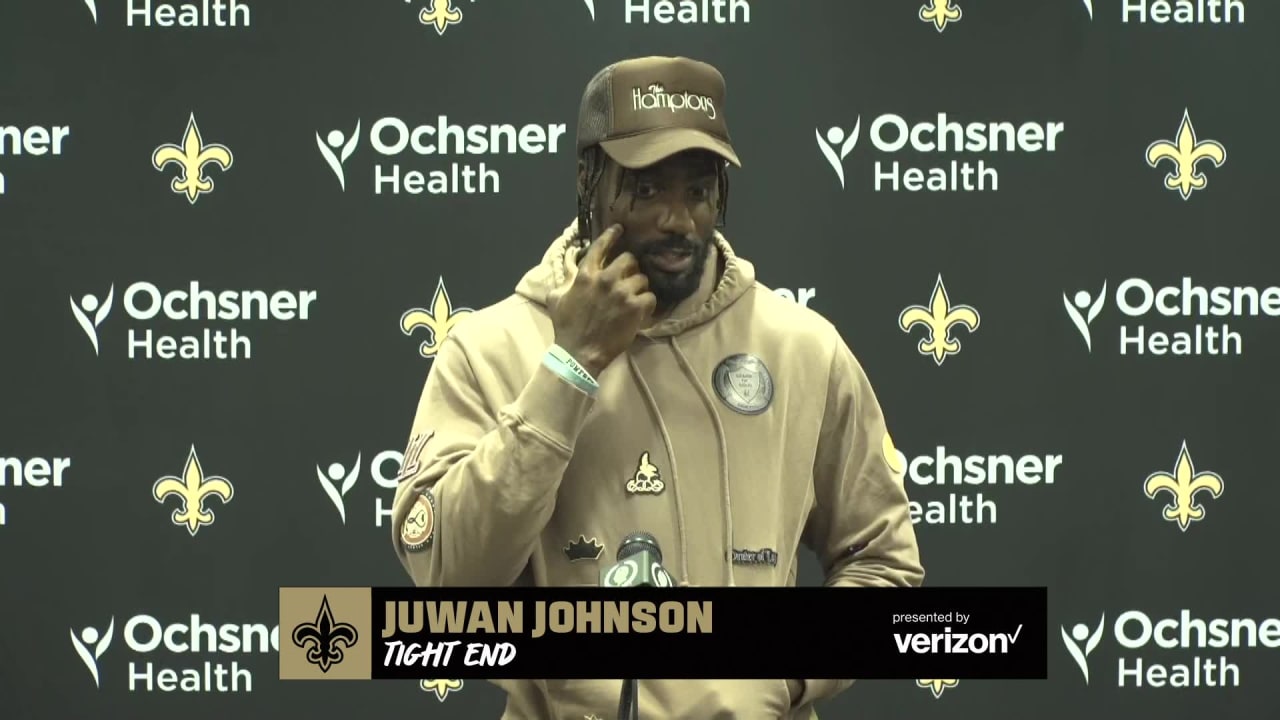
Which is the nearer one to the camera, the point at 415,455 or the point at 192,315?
the point at 415,455

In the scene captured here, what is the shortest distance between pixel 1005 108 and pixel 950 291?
0.44 m

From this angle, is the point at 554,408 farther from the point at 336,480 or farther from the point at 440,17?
the point at 440,17

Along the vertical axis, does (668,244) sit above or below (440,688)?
above

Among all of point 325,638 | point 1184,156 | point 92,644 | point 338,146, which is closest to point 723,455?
point 325,638

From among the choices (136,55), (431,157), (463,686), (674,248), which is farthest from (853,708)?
→ (136,55)

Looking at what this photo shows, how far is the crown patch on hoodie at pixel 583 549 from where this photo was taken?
205 centimetres

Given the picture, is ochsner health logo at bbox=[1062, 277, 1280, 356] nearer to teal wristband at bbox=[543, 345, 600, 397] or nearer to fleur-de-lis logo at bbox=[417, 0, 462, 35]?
fleur-de-lis logo at bbox=[417, 0, 462, 35]

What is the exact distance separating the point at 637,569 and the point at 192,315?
193 centimetres

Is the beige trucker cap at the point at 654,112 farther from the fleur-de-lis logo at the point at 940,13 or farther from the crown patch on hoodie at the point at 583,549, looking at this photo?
the fleur-de-lis logo at the point at 940,13

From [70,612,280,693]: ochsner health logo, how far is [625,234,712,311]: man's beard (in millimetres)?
1876

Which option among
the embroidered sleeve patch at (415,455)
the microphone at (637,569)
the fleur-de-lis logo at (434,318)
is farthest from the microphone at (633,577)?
the fleur-de-lis logo at (434,318)

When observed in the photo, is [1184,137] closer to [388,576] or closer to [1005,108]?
[1005,108]

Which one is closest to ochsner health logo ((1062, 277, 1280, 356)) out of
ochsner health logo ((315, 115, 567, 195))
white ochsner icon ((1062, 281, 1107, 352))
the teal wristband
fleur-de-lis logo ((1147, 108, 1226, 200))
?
white ochsner icon ((1062, 281, 1107, 352))

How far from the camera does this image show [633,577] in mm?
1967
